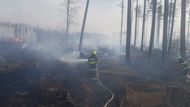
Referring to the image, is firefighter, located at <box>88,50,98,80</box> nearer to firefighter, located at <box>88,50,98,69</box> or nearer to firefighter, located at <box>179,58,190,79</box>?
firefighter, located at <box>88,50,98,69</box>

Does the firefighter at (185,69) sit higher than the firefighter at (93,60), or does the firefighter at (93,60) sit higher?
the firefighter at (93,60)

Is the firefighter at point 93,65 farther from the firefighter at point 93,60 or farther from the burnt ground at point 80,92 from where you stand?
the burnt ground at point 80,92

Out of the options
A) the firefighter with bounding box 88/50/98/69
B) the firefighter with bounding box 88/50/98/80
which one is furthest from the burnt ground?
the firefighter with bounding box 88/50/98/69

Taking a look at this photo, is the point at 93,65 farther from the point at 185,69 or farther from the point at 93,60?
the point at 185,69

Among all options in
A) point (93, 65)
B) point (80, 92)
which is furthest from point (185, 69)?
point (80, 92)

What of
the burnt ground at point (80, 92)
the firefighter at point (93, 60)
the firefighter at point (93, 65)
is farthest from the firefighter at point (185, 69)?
the firefighter at point (93, 60)

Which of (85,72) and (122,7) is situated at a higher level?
(122,7)

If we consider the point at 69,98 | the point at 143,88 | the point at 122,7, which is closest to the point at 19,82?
the point at 69,98

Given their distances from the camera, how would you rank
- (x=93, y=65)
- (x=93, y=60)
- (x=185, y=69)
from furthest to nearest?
(x=185, y=69), (x=93, y=65), (x=93, y=60)

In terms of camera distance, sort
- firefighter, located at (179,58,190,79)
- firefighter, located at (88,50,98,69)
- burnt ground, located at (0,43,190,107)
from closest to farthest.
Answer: burnt ground, located at (0,43,190,107) < firefighter, located at (88,50,98,69) < firefighter, located at (179,58,190,79)

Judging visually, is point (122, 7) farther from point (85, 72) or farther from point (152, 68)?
point (85, 72)

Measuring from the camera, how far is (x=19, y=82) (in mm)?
16594

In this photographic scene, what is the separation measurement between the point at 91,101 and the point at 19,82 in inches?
189

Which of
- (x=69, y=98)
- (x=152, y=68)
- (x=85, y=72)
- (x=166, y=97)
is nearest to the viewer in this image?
(x=69, y=98)
